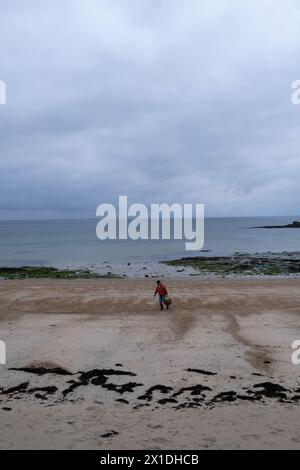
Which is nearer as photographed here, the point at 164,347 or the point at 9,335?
the point at 164,347

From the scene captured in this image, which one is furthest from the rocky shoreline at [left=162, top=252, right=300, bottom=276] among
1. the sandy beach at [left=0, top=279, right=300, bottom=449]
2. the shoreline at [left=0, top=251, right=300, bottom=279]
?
the sandy beach at [left=0, top=279, right=300, bottom=449]

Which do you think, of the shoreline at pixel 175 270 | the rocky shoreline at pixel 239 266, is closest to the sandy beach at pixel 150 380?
the shoreline at pixel 175 270

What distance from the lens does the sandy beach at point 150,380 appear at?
7.77 m

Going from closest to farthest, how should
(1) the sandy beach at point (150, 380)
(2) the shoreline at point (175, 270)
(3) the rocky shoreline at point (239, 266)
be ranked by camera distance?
(1) the sandy beach at point (150, 380) → (2) the shoreline at point (175, 270) → (3) the rocky shoreline at point (239, 266)

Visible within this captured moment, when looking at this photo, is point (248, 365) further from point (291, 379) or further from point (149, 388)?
point (149, 388)

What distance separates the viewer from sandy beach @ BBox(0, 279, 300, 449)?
777 cm

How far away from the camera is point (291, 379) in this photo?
1035 centimetres

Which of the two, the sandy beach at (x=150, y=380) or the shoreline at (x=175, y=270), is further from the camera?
the shoreline at (x=175, y=270)

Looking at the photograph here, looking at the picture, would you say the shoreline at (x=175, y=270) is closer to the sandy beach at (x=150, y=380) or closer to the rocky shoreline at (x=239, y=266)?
the rocky shoreline at (x=239, y=266)

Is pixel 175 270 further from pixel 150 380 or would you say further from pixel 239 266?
pixel 150 380

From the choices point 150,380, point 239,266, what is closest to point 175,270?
point 239,266

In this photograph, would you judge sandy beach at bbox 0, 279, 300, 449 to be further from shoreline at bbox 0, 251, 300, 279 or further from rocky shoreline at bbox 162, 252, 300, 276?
rocky shoreline at bbox 162, 252, 300, 276
